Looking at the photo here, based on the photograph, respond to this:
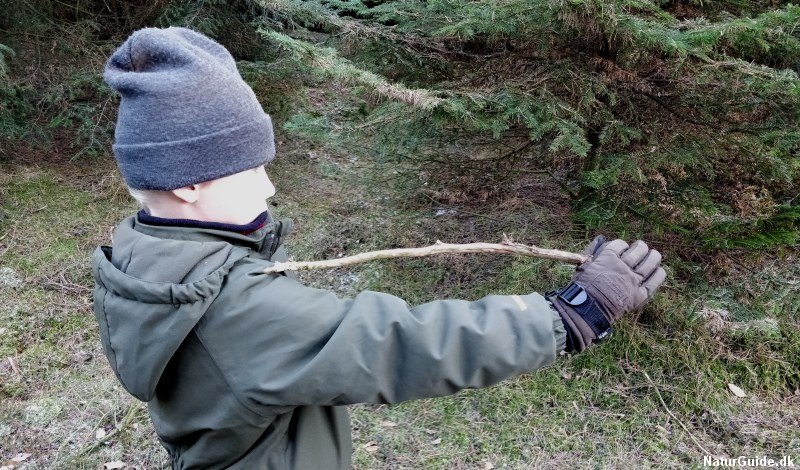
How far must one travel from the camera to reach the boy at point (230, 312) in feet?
4.41

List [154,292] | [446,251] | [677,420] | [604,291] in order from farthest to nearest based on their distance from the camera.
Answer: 1. [677,420]
2. [446,251]
3. [604,291]
4. [154,292]

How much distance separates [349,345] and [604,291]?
2.67 ft

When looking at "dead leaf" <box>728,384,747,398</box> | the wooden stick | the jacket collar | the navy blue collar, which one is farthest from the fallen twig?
the navy blue collar

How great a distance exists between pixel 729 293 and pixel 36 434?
442 centimetres

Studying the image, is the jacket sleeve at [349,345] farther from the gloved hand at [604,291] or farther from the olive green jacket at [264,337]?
the gloved hand at [604,291]

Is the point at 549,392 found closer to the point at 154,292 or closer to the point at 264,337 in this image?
the point at 264,337

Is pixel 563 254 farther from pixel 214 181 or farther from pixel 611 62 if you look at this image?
pixel 611 62

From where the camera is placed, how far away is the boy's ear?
150 cm

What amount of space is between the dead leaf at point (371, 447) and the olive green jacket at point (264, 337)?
6.05ft

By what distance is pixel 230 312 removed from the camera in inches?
53.0

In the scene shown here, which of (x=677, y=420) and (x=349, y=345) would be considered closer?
(x=349, y=345)

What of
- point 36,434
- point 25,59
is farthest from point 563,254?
point 25,59

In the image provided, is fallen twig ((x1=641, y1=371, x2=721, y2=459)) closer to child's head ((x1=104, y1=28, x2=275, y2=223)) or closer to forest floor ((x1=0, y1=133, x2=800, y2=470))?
forest floor ((x1=0, y1=133, x2=800, y2=470))

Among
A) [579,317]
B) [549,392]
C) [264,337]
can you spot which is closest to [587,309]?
[579,317]
